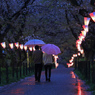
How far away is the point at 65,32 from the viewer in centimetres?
4331

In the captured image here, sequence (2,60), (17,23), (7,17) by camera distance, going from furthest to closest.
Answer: (2,60), (17,23), (7,17)

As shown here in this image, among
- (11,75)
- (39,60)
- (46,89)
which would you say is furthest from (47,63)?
(11,75)

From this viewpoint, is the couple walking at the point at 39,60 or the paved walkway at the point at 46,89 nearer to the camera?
the paved walkway at the point at 46,89

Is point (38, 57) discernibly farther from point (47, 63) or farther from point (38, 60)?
point (47, 63)

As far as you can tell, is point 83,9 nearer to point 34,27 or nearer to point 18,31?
point 18,31

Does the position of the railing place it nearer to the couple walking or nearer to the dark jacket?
the couple walking

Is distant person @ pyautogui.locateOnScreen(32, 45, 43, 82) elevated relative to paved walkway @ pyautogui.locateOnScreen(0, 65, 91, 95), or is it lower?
elevated

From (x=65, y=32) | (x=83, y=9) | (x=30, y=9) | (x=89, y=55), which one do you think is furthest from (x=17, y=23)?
(x=65, y=32)

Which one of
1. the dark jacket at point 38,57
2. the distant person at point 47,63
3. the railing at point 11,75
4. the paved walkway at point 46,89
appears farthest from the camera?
the distant person at point 47,63

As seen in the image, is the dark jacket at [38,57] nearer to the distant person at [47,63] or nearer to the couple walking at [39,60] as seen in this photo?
the couple walking at [39,60]

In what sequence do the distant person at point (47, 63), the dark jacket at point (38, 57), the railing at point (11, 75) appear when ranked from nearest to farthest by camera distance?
the railing at point (11, 75) < the dark jacket at point (38, 57) < the distant person at point (47, 63)

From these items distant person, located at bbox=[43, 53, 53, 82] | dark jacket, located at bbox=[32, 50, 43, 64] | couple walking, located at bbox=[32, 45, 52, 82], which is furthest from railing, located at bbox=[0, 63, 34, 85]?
distant person, located at bbox=[43, 53, 53, 82]

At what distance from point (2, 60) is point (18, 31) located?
472cm

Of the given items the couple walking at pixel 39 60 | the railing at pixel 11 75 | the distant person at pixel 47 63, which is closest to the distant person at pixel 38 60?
the couple walking at pixel 39 60
